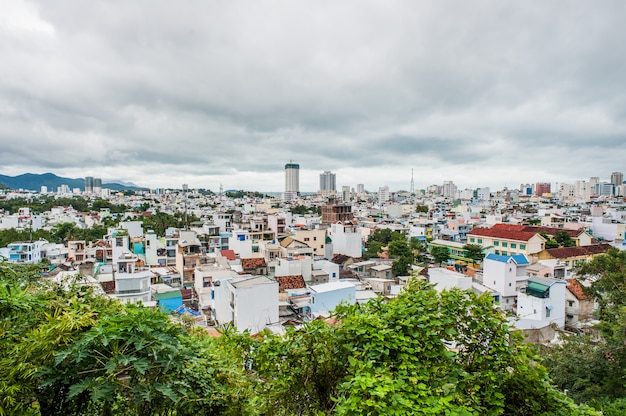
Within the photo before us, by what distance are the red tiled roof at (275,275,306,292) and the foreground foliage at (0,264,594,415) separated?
44.6 feet

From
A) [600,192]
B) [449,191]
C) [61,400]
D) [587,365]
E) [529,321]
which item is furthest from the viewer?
[449,191]

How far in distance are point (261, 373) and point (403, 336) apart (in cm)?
175

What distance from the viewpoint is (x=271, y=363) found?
13.3 feet

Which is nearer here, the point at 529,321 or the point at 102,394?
the point at 102,394

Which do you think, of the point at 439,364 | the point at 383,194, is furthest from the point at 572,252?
the point at 383,194

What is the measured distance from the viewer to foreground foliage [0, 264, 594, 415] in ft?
9.14

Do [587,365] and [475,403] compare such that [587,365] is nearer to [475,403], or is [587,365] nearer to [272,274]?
[475,403]

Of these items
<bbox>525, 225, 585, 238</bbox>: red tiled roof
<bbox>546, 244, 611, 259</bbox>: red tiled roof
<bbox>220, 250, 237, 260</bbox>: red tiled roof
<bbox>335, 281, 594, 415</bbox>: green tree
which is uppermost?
<bbox>335, 281, 594, 415</bbox>: green tree

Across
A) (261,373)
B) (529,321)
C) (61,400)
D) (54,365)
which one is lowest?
→ (529,321)

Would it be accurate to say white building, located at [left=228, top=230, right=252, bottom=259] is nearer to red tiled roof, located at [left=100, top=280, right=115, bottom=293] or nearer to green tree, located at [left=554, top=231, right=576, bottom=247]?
red tiled roof, located at [left=100, top=280, right=115, bottom=293]

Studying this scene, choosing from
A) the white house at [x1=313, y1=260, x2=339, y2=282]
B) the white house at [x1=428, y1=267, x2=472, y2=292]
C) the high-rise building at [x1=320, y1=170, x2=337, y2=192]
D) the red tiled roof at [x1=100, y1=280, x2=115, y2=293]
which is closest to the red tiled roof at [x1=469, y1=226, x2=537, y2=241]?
the white house at [x1=428, y1=267, x2=472, y2=292]

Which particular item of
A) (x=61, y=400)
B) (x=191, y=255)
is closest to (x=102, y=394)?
(x=61, y=400)

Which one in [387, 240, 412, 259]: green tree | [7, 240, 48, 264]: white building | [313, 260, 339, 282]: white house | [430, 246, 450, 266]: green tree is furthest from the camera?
[430, 246, 450, 266]: green tree

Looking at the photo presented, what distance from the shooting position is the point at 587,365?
8.38 m
